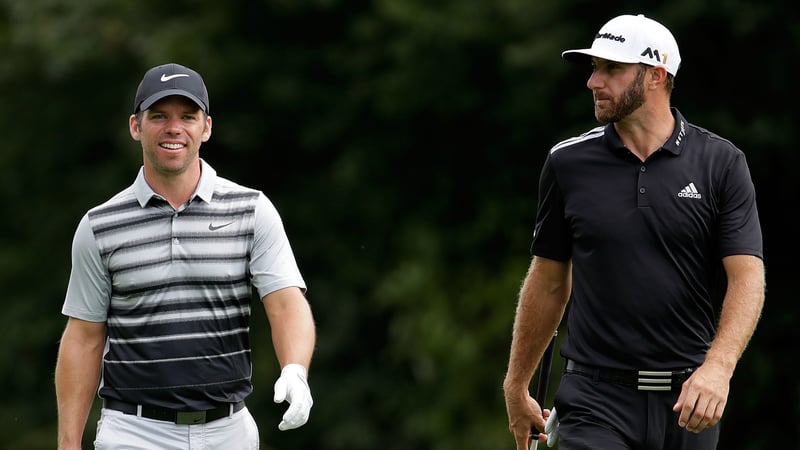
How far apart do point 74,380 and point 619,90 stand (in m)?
2.34

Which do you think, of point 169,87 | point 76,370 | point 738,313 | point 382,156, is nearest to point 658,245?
point 738,313

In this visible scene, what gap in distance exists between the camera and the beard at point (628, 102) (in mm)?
6324

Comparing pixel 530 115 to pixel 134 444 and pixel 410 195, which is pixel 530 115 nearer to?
pixel 410 195

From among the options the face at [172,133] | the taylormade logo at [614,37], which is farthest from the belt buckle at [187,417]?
the taylormade logo at [614,37]

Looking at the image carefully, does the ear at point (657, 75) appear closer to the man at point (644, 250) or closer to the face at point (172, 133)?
the man at point (644, 250)

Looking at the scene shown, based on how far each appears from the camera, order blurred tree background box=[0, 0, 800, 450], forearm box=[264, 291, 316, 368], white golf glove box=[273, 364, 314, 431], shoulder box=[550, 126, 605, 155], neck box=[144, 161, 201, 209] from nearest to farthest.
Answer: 1. white golf glove box=[273, 364, 314, 431]
2. forearm box=[264, 291, 316, 368]
3. neck box=[144, 161, 201, 209]
4. shoulder box=[550, 126, 605, 155]
5. blurred tree background box=[0, 0, 800, 450]

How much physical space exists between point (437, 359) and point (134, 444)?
13827 mm

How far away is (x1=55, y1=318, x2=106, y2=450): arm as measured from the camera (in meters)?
6.16

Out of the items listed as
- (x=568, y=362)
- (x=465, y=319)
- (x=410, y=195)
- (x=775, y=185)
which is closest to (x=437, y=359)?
(x=465, y=319)

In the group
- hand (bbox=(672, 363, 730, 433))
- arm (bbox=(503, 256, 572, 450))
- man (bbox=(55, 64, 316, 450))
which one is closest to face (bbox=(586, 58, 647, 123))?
arm (bbox=(503, 256, 572, 450))

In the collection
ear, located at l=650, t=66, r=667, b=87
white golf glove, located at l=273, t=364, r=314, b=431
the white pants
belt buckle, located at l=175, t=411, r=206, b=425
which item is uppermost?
ear, located at l=650, t=66, r=667, b=87

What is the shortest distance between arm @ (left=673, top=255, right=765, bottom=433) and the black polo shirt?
0.08 metres

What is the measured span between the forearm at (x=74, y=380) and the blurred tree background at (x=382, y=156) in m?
10.8

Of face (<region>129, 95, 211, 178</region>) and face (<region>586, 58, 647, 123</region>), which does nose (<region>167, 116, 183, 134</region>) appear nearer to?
face (<region>129, 95, 211, 178</region>)
